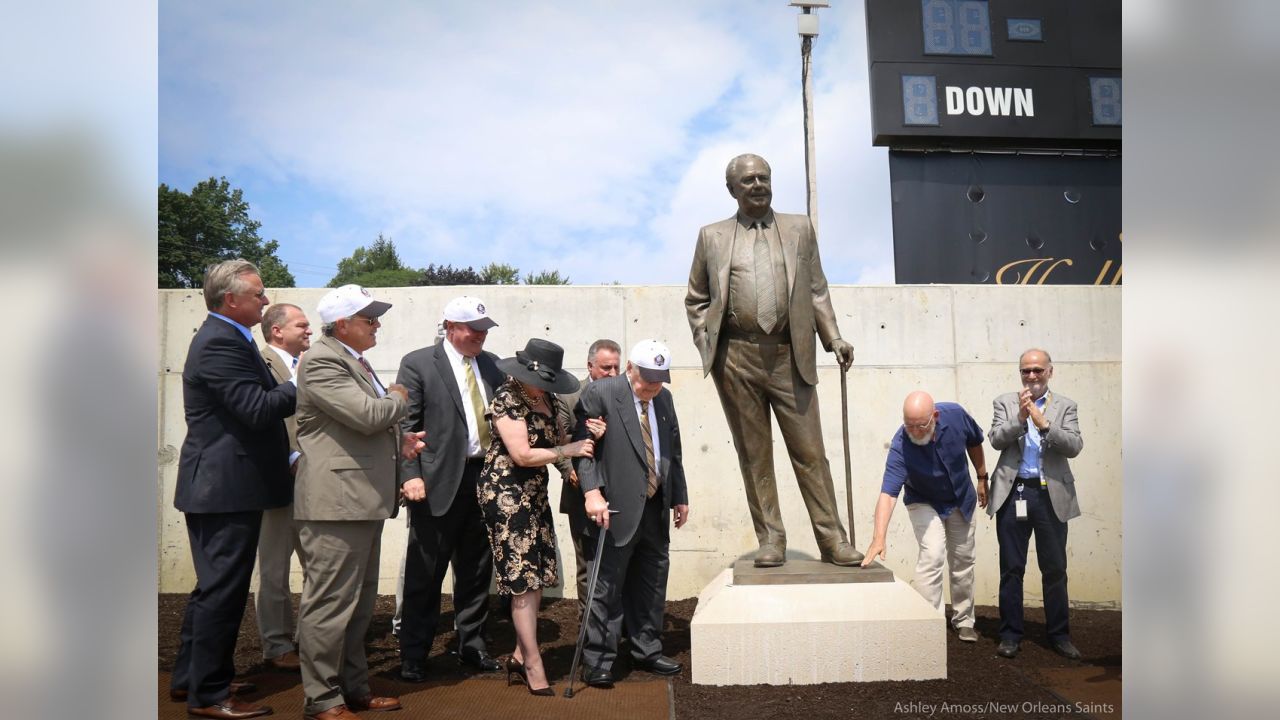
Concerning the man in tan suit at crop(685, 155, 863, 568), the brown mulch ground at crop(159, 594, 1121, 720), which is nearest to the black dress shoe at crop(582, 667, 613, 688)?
the brown mulch ground at crop(159, 594, 1121, 720)

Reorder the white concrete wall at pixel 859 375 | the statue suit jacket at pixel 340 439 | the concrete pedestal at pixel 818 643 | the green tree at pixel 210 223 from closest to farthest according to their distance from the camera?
the statue suit jacket at pixel 340 439
the concrete pedestal at pixel 818 643
the white concrete wall at pixel 859 375
the green tree at pixel 210 223

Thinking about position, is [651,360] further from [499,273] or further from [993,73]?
[499,273]

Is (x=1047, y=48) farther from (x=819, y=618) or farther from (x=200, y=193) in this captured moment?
(x=200, y=193)

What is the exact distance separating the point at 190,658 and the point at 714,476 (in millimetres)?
3535

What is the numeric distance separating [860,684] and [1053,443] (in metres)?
1.76

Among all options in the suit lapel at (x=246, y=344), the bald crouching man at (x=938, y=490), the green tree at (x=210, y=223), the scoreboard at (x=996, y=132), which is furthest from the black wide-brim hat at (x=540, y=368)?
the green tree at (x=210, y=223)

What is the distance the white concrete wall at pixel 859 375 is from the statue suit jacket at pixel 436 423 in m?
1.80

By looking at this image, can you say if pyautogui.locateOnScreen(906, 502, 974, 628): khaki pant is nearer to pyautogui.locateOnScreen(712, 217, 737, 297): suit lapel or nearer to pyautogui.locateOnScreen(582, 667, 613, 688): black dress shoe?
pyautogui.locateOnScreen(712, 217, 737, 297): suit lapel

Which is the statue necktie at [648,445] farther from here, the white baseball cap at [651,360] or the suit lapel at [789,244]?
the suit lapel at [789,244]

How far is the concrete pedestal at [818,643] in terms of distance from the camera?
4012 millimetres

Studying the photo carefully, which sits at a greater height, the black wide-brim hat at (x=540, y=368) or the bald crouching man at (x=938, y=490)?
the black wide-brim hat at (x=540, y=368)

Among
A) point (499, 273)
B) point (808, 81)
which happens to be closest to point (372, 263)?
point (499, 273)

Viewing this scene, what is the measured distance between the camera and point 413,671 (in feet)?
13.9
